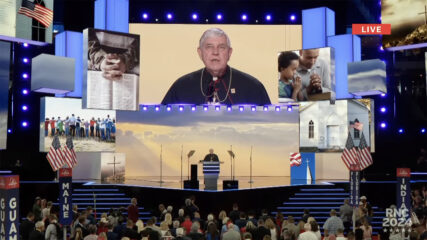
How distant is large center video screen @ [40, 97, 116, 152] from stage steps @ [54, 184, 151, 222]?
2.99 m

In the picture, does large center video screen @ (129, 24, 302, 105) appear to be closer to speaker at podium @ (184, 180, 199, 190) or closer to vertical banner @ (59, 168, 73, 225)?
speaker at podium @ (184, 180, 199, 190)

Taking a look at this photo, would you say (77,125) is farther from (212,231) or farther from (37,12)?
(212,231)

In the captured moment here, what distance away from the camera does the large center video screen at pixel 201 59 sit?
2480cm

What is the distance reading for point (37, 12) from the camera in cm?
2089

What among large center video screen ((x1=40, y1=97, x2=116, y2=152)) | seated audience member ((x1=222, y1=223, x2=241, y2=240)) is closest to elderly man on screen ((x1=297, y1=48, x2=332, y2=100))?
large center video screen ((x1=40, y1=97, x2=116, y2=152))

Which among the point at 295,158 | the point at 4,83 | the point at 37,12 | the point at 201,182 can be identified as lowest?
the point at 201,182

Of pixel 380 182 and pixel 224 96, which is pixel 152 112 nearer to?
pixel 224 96

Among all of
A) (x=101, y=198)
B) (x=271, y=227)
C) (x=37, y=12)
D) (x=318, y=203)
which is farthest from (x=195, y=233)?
(x=37, y=12)

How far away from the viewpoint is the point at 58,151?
1416 cm

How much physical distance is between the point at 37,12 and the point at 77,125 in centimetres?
468

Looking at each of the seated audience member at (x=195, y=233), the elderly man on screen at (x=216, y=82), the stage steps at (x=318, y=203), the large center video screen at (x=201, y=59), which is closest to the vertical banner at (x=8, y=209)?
the seated audience member at (x=195, y=233)

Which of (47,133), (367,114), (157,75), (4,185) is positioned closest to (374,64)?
(367,114)

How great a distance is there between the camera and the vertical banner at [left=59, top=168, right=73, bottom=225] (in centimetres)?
1166

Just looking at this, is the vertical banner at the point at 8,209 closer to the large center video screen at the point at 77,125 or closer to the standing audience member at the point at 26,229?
the standing audience member at the point at 26,229
